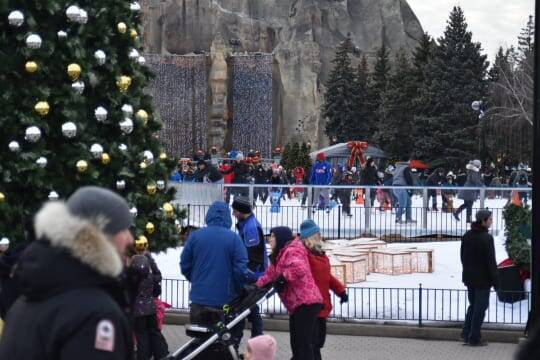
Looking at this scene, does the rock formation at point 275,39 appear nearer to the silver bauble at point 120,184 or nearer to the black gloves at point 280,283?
the silver bauble at point 120,184

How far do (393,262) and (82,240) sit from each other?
40.9 ft

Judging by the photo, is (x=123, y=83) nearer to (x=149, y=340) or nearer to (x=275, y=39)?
(x=149, y=340)

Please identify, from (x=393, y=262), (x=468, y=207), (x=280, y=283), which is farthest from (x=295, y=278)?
(x=468, y=207)

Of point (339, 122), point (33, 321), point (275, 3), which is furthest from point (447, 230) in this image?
point (275, 3)

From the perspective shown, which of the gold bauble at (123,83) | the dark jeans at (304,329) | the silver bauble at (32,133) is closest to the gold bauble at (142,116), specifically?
the gold bauble at (123,83)

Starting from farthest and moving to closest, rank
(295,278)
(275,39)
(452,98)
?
(275,39), (452,98), (295,278)

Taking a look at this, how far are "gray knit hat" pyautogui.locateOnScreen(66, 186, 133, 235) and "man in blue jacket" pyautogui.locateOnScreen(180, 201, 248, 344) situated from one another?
17.8 ft

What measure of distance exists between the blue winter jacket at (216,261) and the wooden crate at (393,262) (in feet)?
22.4

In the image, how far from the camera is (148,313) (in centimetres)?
925

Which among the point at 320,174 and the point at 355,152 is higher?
the point at 355,152

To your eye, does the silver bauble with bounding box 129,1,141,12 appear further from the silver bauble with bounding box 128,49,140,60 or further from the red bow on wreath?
the red bow on wreath

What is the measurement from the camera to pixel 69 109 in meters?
9.06

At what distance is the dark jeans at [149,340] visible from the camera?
930cm

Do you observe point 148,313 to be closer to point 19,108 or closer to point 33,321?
point 19,108
